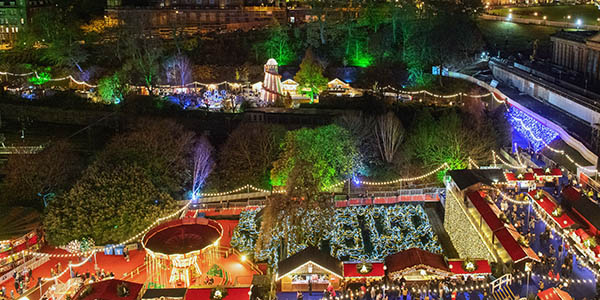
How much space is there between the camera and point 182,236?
2345 cm

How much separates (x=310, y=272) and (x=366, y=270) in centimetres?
216

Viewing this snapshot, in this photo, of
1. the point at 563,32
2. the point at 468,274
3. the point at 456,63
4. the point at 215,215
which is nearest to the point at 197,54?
the point at 456,63

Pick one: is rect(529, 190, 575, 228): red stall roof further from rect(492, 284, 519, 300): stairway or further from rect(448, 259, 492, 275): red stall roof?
rect(492, 284, 519, 300): stairway

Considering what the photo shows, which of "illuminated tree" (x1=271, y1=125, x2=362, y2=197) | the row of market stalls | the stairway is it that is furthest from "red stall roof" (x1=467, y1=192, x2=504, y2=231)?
"illuminated tree" (x1=271, y1=125, x2=362, y2=197)

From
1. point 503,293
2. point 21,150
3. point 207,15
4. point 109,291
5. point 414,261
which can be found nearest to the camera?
point 503,293

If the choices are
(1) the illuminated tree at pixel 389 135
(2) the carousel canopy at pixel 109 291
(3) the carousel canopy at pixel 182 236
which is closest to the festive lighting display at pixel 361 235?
(3) the carousel canopy at pixel 182 236

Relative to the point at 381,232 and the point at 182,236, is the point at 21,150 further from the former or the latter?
the point at 381,232

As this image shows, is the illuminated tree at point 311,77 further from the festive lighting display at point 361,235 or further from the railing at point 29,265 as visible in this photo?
the railing at point 29,265

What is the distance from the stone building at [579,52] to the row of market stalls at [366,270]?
79.9ft

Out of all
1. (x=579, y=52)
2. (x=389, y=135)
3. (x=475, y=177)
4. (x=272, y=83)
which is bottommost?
(x=475, y=177)

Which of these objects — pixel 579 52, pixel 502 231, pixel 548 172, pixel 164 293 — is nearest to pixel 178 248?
pixel 164 293

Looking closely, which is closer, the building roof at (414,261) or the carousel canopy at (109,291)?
the carousel canopy at (109,291)

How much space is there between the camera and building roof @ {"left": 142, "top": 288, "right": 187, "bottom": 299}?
2136cm

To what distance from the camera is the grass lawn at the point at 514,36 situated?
177 ft
